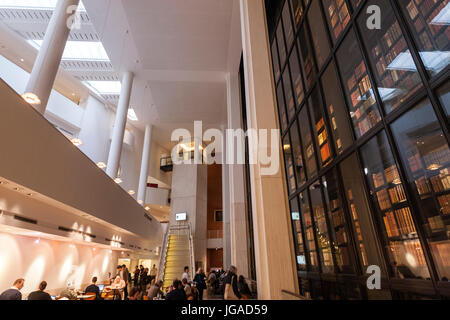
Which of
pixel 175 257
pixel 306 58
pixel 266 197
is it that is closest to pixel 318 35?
pixel 306 58

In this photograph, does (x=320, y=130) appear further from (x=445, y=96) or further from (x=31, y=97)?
(x=31, y=97)

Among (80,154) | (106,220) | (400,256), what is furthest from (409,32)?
(106,220)

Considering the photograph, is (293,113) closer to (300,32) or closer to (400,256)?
(300,32)

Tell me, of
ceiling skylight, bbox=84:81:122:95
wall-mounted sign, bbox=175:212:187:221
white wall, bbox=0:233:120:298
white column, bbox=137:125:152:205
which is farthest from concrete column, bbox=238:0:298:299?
wall-mounted sign, bbox=175:212:187:221

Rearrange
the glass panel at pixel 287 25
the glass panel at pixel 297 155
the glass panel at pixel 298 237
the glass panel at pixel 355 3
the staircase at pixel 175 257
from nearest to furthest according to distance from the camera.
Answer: the glass panel at pixel 355 3, the glass panel at pixel 298 237, the glass panel at pixel 297 155, the glass panel at pixel 287 25, the staircase at pixel 175 257

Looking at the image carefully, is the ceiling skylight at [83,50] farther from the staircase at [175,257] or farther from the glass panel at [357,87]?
the glass panel at [357,87]

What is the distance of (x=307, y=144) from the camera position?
17.2ft

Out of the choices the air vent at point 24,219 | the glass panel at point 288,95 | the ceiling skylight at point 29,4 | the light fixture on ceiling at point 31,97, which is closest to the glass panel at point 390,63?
the glass panel at point 288,95

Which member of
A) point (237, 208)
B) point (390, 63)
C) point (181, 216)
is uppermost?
point (181, 216)

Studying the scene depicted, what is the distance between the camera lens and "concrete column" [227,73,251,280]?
32.4ft

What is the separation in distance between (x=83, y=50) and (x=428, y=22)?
41.5 feet

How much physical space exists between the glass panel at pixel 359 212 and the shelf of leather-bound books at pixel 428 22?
1.63 meters

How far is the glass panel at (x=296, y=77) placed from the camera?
18.4 feet
